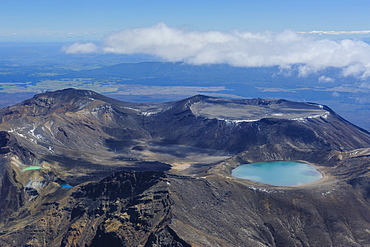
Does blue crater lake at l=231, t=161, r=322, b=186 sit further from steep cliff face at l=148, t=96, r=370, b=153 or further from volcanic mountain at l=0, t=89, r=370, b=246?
steep cliff face at l=148, t=96, r=370, b=153

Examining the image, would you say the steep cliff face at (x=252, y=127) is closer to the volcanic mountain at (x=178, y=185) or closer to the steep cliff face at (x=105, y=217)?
the volcanic mountain at (x=178, y=185)

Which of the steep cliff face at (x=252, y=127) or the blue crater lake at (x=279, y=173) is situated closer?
the blue crater lake at (x=279, y=173)

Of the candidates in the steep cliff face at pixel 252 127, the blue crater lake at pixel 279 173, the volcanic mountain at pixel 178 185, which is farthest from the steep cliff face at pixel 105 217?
the steep cliff face at pixel 252 127

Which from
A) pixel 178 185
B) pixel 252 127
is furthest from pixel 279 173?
pixel 252 127

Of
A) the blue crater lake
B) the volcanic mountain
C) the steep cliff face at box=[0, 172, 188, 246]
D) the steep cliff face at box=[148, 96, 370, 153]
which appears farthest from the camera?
the steep cliff face at box=[148, 96, 370, 153]

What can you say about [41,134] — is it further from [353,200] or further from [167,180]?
[353,200]

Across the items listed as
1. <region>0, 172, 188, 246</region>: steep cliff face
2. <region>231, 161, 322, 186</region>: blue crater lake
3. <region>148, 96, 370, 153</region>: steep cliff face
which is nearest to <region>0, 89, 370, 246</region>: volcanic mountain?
<region>0, 172, 188, 246</region>: steep cliff face

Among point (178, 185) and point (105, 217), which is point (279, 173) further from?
point (105, 217)
